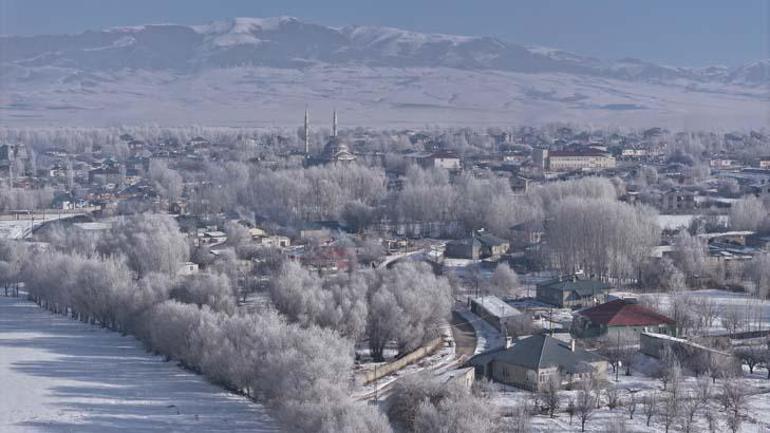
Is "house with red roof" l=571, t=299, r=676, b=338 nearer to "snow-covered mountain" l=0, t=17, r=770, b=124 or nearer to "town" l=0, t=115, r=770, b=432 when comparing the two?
"town" l=0, t=115, r=770, b=432

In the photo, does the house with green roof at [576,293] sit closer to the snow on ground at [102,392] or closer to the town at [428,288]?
the town at [428,288]

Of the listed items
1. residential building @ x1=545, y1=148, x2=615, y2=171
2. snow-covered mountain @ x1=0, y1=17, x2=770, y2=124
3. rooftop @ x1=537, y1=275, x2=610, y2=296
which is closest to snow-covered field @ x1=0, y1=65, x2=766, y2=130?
snow-covered mountain @ x1=0, y1=17, x2=770, y2=124

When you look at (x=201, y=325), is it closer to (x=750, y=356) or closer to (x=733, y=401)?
(x=733, y=401)

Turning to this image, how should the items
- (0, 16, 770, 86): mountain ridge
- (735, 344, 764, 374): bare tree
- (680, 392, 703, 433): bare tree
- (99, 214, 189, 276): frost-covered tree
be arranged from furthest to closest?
(0, 16, 770, 86): mountain ridge < (99, 214, 189, 276): frost-covered tree < (735, 344, 764, 374): bare tree < (680, 392, 703, 433): bare tree

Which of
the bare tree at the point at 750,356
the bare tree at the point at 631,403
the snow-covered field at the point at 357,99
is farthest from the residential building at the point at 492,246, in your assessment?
the snow-covered field at the point at 357,99

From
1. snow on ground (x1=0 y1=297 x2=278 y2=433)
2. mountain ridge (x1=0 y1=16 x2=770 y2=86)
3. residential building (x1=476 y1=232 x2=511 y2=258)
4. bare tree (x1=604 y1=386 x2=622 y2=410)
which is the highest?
mountain ridge (x1=0 y1=16 x2=770 y2=86)

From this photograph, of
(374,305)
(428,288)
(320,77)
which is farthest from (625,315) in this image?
(320,77)

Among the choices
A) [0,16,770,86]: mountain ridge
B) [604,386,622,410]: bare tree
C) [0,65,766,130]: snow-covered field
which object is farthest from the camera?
[0,16,770,86]: mountain ridge
